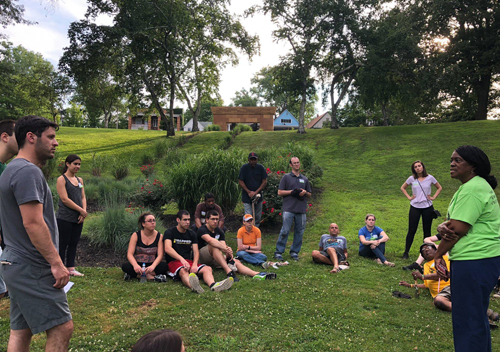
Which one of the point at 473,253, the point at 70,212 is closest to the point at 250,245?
the point at 70,212

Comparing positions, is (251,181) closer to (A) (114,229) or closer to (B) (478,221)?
(A) (114,229)

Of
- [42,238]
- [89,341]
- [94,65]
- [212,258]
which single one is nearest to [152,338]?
[42,238]

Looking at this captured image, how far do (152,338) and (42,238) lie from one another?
3.51 ft

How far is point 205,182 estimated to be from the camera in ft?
29.6

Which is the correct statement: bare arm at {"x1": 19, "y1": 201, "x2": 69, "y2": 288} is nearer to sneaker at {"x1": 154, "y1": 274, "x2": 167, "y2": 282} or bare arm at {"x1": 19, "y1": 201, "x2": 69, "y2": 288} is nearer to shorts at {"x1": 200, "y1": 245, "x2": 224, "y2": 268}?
sneaker at {"x1": 154, "y1": 274, "x2": 167, "y2": 282}

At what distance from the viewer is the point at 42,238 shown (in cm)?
215

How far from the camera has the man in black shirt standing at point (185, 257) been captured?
16.8 ft

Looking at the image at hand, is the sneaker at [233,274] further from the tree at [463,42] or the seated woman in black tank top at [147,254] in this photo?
the tree at [463,42]

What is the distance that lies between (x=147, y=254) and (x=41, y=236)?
350 cm

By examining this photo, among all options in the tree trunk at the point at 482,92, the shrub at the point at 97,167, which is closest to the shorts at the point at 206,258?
the shrub at the point at 97,167

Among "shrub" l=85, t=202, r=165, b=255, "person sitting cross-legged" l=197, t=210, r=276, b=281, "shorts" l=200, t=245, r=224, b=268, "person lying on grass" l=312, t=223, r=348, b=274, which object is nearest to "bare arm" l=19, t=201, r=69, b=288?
"person sitting cross-legged" l=197, t=210, r=276, b=281

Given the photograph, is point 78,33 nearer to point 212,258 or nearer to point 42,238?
point 212,258

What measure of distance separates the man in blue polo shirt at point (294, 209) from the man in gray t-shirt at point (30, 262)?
4.99 meters

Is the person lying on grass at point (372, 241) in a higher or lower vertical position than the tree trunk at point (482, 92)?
lower
